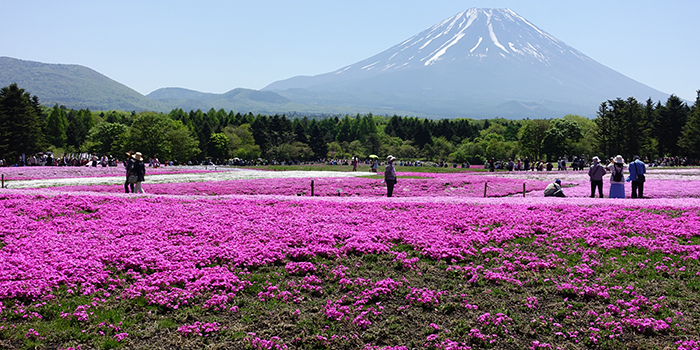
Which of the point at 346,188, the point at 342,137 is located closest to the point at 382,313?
the point at 346,188

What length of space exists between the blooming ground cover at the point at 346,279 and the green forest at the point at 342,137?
74.5 m

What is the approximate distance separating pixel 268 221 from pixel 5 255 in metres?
6.80

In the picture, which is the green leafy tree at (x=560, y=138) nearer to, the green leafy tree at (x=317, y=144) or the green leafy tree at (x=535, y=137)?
the green leafy tree at (x=535, y=137)

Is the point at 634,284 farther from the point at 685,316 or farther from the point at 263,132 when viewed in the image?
the point at 263,132

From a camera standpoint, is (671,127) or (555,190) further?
(671,127)

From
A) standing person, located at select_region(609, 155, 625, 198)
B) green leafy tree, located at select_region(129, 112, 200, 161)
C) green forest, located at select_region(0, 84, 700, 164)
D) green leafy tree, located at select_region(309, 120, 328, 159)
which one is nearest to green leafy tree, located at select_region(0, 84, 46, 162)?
green forest, located at select_region(0, 84, 700, 164)

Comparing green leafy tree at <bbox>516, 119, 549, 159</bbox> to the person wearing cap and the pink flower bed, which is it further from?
the person wearing cap

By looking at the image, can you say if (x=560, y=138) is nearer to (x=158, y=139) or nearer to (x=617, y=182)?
(x=158, y=139)

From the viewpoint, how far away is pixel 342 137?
584 ft

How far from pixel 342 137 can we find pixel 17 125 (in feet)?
371

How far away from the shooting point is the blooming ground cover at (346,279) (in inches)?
320

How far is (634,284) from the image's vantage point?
1024 cm

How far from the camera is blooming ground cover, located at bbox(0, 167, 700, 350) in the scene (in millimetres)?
8125

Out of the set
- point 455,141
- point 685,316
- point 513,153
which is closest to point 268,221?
point 685,316
